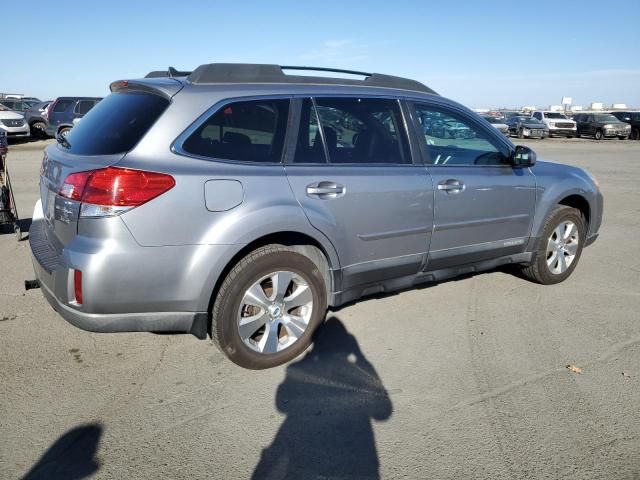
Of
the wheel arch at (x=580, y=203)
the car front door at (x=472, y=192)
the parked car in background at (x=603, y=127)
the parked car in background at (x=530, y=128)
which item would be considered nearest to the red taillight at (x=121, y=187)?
the car front door at (x=472, y=192)

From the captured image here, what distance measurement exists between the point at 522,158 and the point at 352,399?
2512 millimetres

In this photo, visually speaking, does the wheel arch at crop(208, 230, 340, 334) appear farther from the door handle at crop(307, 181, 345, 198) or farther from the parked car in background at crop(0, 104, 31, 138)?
the parked car in background at crop(0, 104, 31, 138)

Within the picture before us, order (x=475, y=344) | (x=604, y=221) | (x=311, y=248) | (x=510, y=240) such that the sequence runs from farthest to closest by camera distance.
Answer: (x=604, y=221) → (x=510, y=240) → (x=475, y=344) → (x=311, y=248)

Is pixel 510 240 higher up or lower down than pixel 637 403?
higher up

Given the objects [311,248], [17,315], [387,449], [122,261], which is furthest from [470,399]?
[17,315]

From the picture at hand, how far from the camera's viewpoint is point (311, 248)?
11.2ft

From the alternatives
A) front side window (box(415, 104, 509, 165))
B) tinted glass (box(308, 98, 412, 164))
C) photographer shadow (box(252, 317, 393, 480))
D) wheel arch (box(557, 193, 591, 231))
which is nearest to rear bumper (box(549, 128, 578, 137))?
wheel arch (box(557, 193, 591, 231))

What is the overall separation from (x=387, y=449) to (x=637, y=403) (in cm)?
157

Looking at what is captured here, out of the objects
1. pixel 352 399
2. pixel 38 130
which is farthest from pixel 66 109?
pixel 352 399

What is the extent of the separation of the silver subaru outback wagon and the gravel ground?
37 cm

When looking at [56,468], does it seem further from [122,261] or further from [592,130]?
[592,130]

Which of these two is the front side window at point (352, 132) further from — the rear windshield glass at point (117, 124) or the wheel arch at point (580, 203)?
the wheel arch at point (580, 203)

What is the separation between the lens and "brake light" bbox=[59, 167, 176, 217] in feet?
8.84

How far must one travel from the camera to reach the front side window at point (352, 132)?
3.38 m
